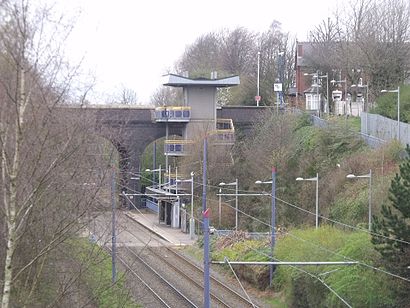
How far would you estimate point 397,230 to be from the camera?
66.0 feet

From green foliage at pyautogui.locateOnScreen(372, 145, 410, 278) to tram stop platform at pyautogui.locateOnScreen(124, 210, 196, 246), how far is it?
20.7m

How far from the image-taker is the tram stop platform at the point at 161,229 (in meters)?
44.7

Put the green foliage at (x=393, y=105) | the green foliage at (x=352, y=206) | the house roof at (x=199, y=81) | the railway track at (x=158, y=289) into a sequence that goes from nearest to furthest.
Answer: the railway track at (x=158, y=289)
the green foliage at (x=352, y=206)
the green foliage at (x=393, y=105)
the house roof at (x=199, y=81)

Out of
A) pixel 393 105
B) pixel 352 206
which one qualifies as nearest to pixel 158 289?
pixel 352 206

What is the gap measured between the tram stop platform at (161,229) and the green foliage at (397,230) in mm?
20723

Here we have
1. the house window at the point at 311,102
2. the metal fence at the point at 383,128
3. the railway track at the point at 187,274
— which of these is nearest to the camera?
the railway track at the point at 187,274

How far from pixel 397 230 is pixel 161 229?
104 ft

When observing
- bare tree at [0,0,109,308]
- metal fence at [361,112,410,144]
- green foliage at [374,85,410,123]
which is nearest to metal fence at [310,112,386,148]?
metal fence at [361,112,410,144]

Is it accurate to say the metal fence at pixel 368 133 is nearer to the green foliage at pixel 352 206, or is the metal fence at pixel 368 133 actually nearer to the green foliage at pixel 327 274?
the green foliage at pixel 352 206

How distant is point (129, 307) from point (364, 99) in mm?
35583

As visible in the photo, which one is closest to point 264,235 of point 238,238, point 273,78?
point 238,238

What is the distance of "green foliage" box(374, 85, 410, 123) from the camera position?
44.1m

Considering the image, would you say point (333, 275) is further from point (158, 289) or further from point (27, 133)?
point (27, 133)

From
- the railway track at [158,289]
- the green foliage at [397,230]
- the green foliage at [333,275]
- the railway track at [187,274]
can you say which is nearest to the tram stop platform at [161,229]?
the railway track at [187,274]
